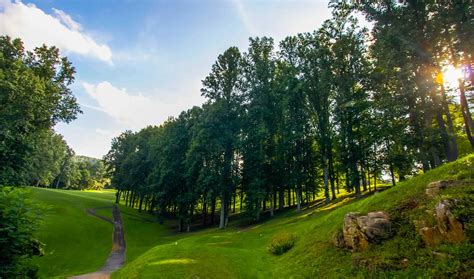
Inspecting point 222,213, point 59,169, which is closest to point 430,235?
point 222,213

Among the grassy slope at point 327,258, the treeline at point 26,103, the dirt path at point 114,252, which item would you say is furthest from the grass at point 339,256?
the treeline at point 26,103

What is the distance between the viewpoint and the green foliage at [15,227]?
9.62m

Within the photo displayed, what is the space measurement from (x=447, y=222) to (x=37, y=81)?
1473 inches

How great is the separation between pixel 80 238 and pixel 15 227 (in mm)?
31145

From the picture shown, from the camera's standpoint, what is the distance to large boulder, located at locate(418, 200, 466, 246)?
9414mm

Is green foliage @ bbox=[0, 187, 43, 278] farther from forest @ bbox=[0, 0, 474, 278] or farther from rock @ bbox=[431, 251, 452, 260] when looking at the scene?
rock @ bbox=[431, 251, 452, 260]

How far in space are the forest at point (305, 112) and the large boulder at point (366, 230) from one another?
2.05 metres

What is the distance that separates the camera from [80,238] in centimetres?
3559

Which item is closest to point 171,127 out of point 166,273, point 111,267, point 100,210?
point 100,210

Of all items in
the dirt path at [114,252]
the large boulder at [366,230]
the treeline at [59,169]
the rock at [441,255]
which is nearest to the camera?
the rock at [441,255]

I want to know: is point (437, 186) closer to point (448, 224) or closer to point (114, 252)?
point (448, 224)

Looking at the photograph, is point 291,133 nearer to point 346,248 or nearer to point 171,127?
point 171,127

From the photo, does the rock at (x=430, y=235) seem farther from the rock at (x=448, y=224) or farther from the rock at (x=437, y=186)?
the rock at (x=437, y=186)

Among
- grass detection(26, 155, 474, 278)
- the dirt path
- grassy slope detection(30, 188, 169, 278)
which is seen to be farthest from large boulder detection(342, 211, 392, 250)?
grassy slope detection(30, 188, 169, 278)
